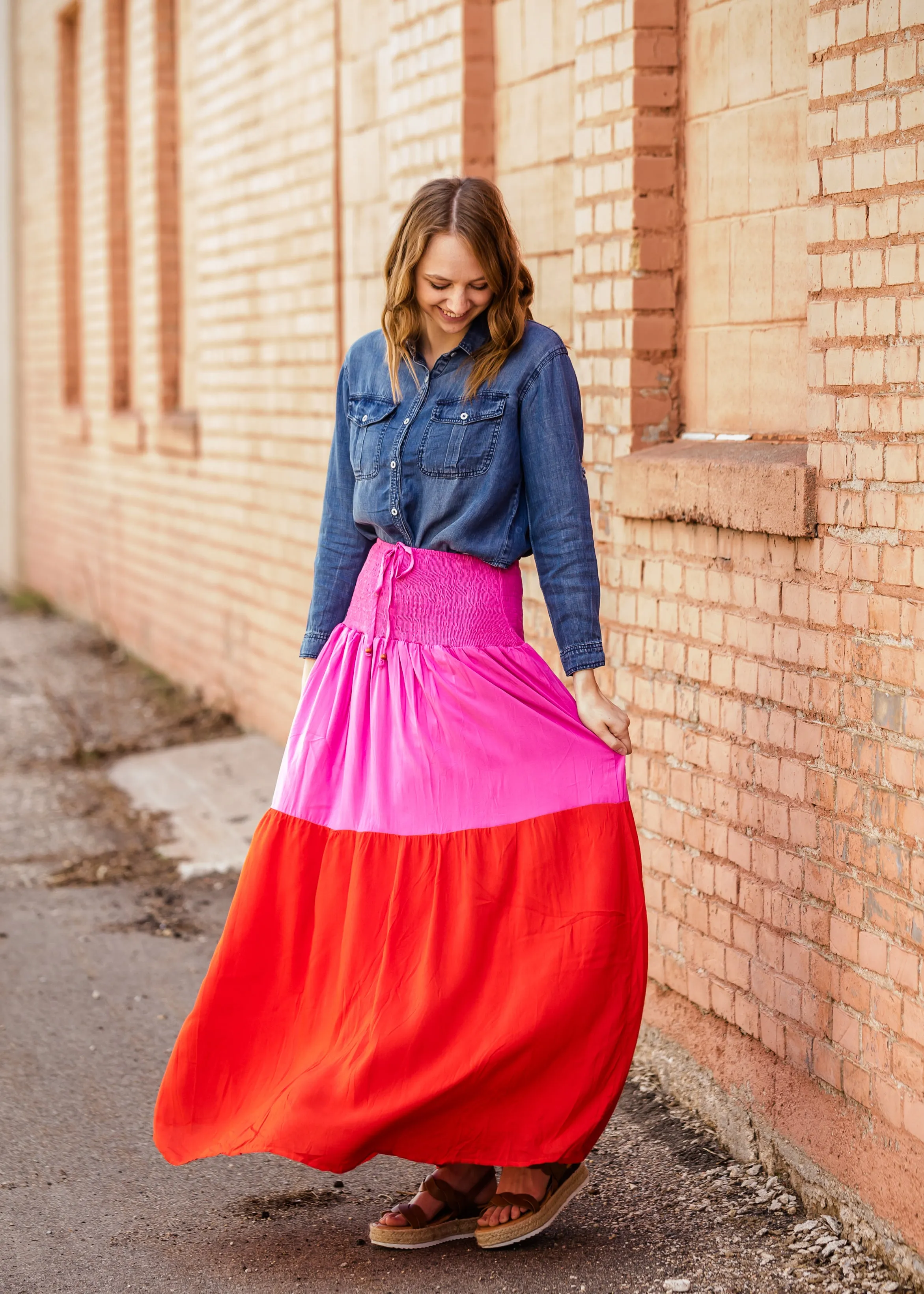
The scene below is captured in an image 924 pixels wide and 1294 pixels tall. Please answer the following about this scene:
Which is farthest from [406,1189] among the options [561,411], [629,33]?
[629,33]

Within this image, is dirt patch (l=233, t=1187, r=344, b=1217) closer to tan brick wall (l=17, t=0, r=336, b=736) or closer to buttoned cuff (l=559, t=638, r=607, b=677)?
buttoned cuff (l=559, t=638, r=607, b=677)

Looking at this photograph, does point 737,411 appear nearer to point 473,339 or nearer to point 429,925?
point 473,339

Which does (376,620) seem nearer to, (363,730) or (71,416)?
(363,730)

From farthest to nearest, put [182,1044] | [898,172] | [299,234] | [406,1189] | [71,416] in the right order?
[71,416], [299,234], [406,1189], [182,1044], [898,172]

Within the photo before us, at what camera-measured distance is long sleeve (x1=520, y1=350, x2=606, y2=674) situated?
3199 millimetres

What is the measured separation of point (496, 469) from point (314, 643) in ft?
1.92

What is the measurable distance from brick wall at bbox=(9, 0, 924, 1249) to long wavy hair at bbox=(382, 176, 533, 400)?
2.10 ft

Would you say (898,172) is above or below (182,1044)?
above

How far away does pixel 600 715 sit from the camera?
322 cm

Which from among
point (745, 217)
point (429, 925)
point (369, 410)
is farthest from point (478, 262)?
point (429, 925)

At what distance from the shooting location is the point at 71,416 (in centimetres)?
1315

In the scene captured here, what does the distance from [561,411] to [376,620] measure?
56cm

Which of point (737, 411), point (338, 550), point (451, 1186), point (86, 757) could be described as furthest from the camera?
point (86, 757)

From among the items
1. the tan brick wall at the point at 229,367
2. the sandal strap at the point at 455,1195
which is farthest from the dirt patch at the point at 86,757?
the sandal strap at the point at 455,1195
